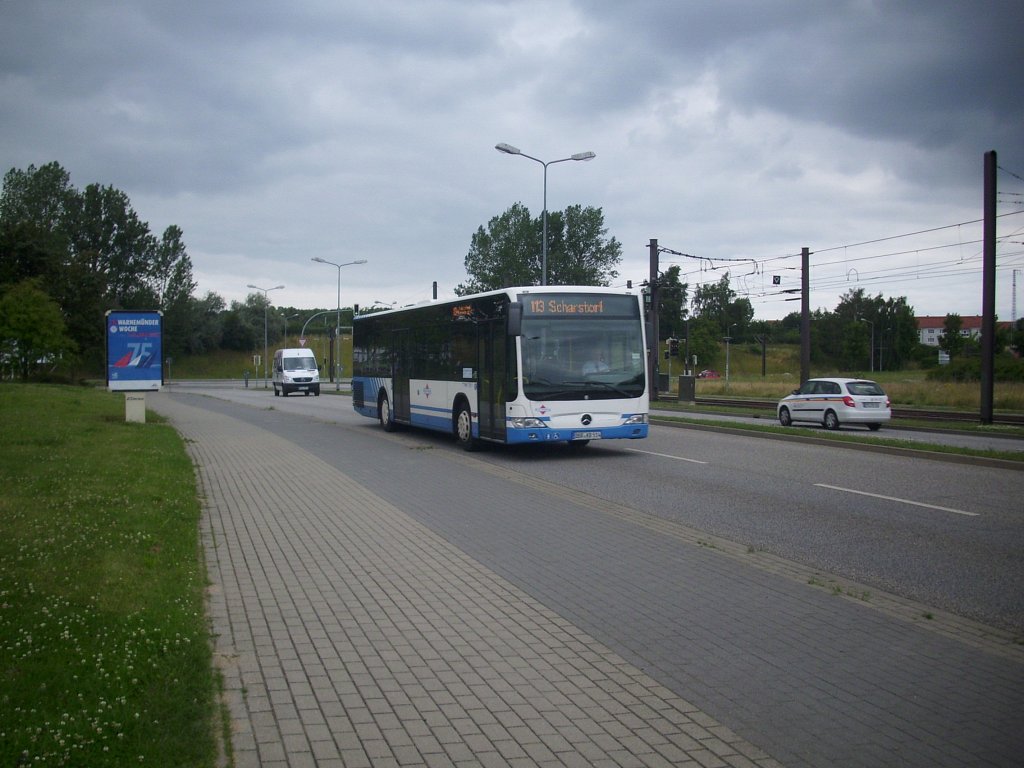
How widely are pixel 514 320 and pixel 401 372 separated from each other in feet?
23.0

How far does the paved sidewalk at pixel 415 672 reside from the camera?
3998mm

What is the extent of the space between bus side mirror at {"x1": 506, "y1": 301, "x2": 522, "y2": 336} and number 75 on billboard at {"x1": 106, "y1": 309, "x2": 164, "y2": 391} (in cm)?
1073

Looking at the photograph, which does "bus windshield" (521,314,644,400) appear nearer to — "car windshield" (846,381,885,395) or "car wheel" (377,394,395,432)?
A: "car wheel" (377,394,395,432)

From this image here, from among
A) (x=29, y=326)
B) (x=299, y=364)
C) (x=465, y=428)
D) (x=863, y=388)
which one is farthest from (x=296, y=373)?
(x=465, y=428)

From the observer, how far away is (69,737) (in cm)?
373

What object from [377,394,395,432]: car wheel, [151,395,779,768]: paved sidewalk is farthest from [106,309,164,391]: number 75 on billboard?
[151,395,779,768]: paved sidewalk

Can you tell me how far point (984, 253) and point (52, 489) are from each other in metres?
26.0

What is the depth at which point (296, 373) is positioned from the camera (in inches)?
2133

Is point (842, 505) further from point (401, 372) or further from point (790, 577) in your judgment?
point (401, 372)

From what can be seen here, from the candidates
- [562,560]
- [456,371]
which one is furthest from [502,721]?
[456,371]

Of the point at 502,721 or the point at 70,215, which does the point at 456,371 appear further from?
the point at 70,215

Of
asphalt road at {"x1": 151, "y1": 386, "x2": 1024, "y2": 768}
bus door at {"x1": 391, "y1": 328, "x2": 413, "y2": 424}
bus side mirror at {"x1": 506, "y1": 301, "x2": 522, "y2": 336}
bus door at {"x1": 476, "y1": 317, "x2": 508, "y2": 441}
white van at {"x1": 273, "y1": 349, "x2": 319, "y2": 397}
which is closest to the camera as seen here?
asphalt road at {"x1": 151, "y1": 386, "x2": 1024, "y2": 768}

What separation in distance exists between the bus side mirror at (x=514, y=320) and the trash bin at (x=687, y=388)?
78.9 feet

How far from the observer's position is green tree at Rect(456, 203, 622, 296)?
211 feet
